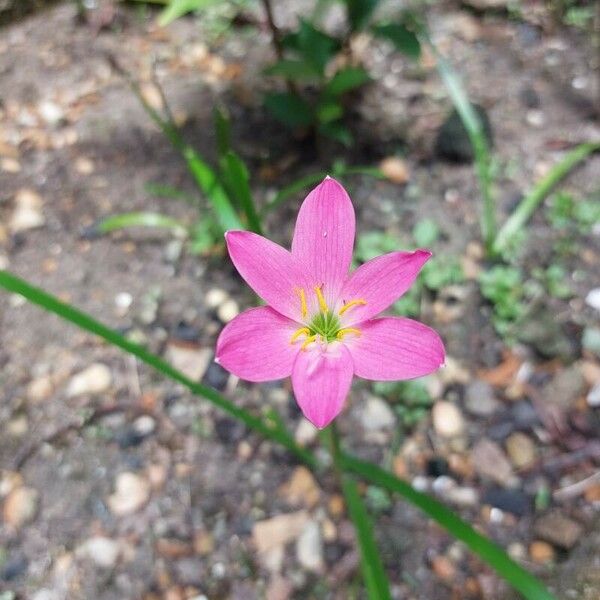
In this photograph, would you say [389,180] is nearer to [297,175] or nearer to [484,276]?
[297,175]

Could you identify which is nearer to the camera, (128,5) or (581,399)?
(581,399)

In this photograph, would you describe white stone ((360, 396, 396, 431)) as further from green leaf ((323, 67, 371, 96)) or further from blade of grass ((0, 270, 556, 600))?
green leaf ((323, 67, 371, 96))

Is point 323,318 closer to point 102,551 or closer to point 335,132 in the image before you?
point 102,551

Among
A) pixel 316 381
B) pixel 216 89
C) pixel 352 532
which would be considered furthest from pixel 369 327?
pixel 216 89

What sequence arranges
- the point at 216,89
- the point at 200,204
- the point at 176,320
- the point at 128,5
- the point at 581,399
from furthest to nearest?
the point at 128,5
the point at 216,89
the point at 200,204
the point at 176,320
the point at 581,399

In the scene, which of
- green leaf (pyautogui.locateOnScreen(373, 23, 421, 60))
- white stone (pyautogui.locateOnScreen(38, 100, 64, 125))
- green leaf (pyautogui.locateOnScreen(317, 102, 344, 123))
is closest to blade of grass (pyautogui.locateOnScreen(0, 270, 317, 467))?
green leaf (pyautogui.locateOnScreen(317, 102, 344, 123))

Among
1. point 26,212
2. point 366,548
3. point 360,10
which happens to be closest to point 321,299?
point 366,548

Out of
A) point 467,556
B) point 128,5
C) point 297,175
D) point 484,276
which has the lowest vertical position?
point 467,556

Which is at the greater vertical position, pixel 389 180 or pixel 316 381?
pixel 316 381
